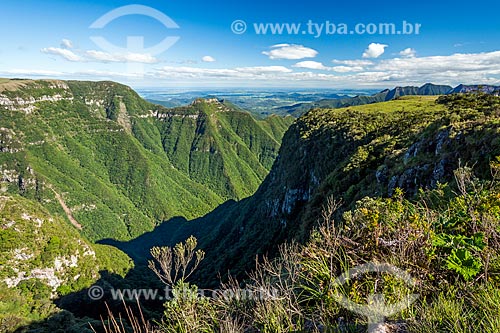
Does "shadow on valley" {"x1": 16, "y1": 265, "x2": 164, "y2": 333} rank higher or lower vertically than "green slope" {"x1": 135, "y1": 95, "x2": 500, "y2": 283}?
lower

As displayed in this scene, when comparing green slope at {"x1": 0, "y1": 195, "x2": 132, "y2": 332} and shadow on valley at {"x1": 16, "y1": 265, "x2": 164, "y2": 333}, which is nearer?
shadow on valley at {"x1": 16, "y1": 265, "x2": 164, "y2": 333}

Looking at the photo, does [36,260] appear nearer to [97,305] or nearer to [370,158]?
[97,305]

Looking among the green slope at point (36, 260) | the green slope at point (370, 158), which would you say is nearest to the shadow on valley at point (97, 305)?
the green slope at point (36, 260)

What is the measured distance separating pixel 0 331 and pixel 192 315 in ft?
157

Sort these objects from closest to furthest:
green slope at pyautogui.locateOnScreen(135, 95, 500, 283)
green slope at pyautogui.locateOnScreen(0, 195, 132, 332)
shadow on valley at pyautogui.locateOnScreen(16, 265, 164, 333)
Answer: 1. green slope at pyautogui.locateOnScreen(135, 95, 500, 283)
2. shadow on valley at pyautogui.locateOnScreen(16, 265, 164, 333)
3. green slope at pyautogui.locateOnScreen(0, 195, 132, 332)

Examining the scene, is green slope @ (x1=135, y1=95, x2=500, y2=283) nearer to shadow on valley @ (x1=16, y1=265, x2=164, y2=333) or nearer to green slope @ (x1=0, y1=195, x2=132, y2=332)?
shadow on valley @ (x1=16, y1=265, x2=164, y2=333)

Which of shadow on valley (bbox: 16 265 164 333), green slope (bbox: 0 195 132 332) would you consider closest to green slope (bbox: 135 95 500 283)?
shadow on valley (bbox: 16 265 164 333)

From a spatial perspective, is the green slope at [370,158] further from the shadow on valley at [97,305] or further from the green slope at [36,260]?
the green slope at [36,260]

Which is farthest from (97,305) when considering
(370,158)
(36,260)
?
(370,158)

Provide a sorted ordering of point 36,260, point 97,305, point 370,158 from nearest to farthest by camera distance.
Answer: point 370,158
point 97,305
point 36,260

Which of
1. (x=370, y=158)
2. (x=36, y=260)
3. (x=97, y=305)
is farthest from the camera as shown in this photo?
(x=36, y=260)

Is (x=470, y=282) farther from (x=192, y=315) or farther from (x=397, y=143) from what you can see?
(x=397, y=143)

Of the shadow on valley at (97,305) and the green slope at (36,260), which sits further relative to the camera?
the green slope at (36,260)

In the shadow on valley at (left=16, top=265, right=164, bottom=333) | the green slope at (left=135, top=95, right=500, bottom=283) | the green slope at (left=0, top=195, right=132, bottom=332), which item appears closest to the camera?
the green slope at (left=135, top=95, right=500, bottom=283)
